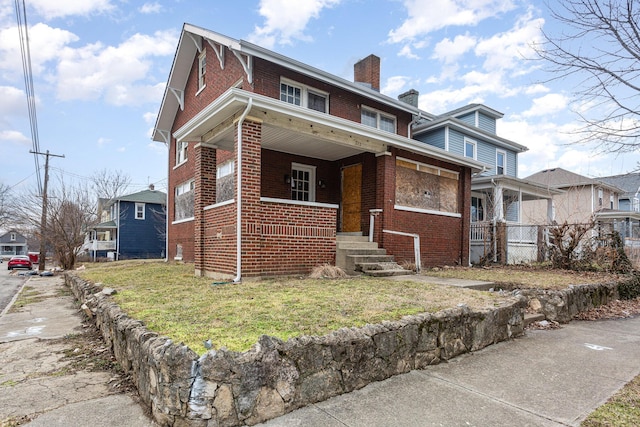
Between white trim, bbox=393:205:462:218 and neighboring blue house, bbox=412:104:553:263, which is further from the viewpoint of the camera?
neighboring blue house, bbox=412:104:553:263

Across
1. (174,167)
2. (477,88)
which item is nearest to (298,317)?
(477,88)

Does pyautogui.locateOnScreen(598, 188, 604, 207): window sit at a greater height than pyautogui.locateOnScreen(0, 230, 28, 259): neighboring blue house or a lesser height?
greater

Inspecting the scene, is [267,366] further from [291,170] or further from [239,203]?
[291,170]

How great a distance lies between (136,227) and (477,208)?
25.8 meters

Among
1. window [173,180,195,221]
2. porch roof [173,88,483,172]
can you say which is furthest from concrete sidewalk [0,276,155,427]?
window [173,180,195,221]

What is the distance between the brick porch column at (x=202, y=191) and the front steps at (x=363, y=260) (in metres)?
3.19

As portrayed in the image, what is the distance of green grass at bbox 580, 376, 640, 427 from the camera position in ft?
8.30

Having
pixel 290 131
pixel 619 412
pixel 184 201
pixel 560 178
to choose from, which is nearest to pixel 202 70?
pixel 184 201

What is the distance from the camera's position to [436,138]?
16.5 metres

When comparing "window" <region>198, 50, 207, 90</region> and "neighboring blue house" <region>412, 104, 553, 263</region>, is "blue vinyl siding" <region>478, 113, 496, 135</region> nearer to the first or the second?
"neighboring blue house" <region>412, 104, 553, 263</region>

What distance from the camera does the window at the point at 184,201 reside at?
46.0 ft

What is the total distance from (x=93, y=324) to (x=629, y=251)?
536 inches

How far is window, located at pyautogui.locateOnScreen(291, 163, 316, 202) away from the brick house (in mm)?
36

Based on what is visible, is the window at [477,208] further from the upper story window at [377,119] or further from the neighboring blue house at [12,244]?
the neighboring blue house at [12,244]
